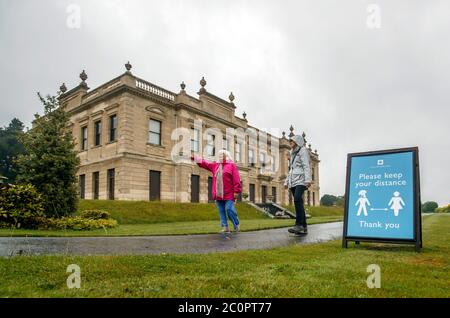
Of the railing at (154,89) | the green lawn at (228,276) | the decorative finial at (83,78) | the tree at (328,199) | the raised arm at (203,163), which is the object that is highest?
the decorative finial at (83,78)

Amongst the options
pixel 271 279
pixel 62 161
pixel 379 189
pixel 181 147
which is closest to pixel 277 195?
pixel 181 147

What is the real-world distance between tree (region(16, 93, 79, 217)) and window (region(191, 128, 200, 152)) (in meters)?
16.2

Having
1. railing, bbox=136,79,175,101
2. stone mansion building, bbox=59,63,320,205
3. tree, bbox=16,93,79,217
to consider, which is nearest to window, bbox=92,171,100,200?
stone mansion building, bbox=59,63,320,205

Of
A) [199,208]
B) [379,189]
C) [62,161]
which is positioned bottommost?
[199,208]

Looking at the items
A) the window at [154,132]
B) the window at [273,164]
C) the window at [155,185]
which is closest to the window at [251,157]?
the window at [273,164]

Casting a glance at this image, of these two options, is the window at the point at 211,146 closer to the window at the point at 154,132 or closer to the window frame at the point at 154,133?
the window frame at the point at 154,133

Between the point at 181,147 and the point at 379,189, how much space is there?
2335 cm

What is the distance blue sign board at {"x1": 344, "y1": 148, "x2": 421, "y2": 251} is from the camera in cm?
548

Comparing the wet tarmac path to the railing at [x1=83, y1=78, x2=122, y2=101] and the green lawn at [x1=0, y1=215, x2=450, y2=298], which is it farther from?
the railing at [x1=83, y1=78, x2=122, y2=101]

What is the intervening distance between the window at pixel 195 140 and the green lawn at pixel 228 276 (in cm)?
2513

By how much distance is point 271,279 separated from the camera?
325 centimetres

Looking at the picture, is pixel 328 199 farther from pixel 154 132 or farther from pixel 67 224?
pixel 67 224

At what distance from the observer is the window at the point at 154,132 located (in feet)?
86.5
